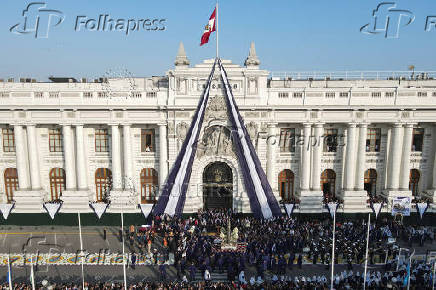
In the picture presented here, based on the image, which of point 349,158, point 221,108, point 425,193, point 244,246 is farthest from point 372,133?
point 244,246

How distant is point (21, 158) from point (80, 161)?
6121 millimetres

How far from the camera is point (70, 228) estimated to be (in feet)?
111

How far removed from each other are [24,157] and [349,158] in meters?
34.2

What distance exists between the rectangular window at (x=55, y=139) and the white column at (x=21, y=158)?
256 cm

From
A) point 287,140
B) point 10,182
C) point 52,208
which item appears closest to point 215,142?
point 287,140

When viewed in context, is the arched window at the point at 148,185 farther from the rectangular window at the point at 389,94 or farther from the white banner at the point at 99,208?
the rectangular window at the point at 389,94

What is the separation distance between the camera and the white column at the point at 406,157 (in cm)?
3425

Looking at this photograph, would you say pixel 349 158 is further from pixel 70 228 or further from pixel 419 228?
pixel 70 228

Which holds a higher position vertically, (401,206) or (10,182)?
(10,182)

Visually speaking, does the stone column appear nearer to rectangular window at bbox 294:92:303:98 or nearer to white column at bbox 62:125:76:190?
white column at bbox 62:125:76:190

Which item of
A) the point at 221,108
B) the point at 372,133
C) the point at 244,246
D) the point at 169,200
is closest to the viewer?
the point at 244,246

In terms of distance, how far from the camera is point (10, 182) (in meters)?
37.1

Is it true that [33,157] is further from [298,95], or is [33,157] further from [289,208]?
[298,95]

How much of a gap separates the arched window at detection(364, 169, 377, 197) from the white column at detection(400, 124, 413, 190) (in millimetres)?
2621
